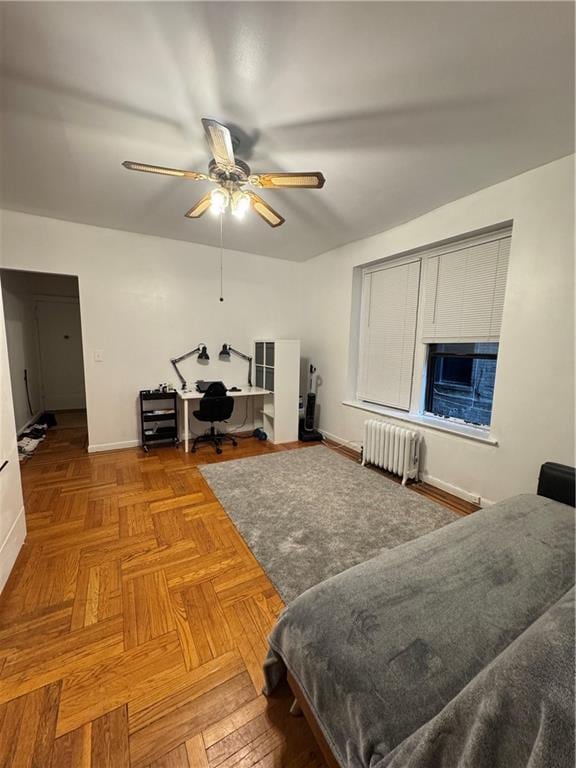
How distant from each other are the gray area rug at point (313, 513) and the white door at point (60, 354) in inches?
165

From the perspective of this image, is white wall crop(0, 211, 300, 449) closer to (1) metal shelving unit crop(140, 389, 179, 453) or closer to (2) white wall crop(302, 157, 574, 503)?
(1) metal shelving unit crop(140, 389, 179, 453)

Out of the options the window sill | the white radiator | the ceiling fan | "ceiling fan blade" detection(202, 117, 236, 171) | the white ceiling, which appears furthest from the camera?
the white radiator

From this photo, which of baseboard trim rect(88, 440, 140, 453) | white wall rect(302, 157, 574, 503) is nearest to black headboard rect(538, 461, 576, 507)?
white wall rect(302, 157, 574, 503)

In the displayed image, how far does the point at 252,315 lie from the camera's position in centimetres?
470

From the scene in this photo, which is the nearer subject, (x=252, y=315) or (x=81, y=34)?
(x=81, y=34)

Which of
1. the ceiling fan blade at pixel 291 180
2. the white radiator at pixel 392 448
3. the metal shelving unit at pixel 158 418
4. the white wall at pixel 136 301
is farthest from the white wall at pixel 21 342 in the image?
the white radiator at pixel 392 448

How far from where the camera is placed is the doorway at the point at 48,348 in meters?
4.69

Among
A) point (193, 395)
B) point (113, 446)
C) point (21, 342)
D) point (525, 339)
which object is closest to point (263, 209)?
point (525, 339)

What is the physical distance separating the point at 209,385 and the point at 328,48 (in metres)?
3.27

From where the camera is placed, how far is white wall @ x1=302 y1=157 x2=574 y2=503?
2154 millimetres

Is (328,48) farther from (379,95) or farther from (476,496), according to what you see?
(476,496)

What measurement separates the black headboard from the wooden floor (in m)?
1.89

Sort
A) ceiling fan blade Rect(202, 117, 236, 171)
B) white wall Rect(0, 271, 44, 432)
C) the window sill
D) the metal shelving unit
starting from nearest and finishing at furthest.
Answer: ceiling fan blade Rect(202, 117, 236, 171) → the window sill → the metal shelving unit → white wall Rect(0, 271, 44, 432)

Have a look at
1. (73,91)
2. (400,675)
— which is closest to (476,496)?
(400,675)
